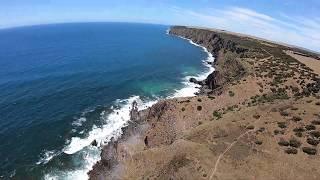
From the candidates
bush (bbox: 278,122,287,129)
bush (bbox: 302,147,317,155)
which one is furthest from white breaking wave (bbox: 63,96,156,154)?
bush (bbox: 302,147,317,155)

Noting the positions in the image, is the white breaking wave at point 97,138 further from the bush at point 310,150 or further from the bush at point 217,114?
the bush at point 310,150

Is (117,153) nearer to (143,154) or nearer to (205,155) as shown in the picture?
(143,154)

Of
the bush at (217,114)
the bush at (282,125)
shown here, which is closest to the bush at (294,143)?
the bush at (282,125)

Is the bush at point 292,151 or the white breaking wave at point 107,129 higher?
the bush at point 292,151

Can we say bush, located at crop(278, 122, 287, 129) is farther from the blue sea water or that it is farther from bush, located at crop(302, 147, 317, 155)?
the blue sea water

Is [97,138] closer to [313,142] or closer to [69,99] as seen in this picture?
[69,99]
